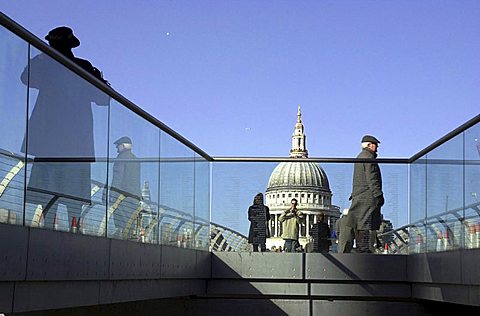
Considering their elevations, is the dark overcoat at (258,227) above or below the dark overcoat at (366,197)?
below

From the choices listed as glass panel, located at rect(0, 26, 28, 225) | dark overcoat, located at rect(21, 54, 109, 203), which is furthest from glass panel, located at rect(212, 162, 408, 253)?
glass panel, located at rect(0, 26, 28, 225)

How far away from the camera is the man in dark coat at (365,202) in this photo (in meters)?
11.5

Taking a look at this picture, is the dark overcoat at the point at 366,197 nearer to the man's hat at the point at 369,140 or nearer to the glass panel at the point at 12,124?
the man's hat at the point at 369,140

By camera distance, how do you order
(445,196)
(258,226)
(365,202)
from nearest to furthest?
(445,196)
(365,202)
(258,226)

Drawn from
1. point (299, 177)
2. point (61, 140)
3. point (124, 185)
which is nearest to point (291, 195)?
point (299, 177)

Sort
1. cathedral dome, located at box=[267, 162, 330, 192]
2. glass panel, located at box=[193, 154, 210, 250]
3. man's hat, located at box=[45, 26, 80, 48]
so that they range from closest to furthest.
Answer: man's hat, located at box=[45, 26, 80, 48]
glass panel, located at box=[193, 154, 210, 250]
cathedral dome, located at box=[267, 162, 330, 192]

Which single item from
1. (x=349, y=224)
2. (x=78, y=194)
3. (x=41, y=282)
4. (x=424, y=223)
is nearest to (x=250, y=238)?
(x=349, y=224)

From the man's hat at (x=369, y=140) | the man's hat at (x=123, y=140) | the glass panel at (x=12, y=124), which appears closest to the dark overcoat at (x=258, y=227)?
the man's hat at (x=369, y=140)

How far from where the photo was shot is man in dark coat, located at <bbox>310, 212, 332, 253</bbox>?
1172cm

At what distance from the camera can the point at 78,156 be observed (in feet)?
22.8

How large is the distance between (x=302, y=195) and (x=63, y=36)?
486 centimetres

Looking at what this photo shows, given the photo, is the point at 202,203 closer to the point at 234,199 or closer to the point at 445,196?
the point at 234,199

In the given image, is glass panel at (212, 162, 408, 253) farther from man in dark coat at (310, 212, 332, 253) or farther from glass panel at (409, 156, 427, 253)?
glass panel at (409, 156, 427, 253)

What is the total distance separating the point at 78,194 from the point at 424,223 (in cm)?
496
